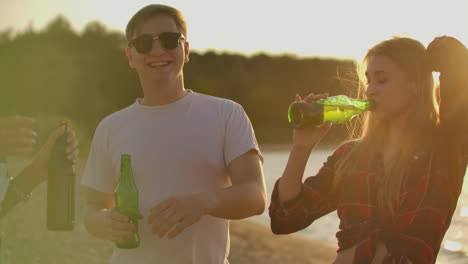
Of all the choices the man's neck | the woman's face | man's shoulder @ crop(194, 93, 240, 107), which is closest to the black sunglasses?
the man's neck

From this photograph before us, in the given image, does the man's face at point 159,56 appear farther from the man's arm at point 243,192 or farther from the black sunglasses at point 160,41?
the man's arm at point 243,192

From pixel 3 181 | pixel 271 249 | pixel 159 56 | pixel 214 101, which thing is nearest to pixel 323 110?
pixel 214 101

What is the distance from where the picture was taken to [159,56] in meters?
3.68

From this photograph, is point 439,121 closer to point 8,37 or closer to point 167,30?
point 167,30

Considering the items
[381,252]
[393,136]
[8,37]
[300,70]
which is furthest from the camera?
[300,70]

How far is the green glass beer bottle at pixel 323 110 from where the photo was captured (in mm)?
3559

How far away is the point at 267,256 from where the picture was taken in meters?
14.9

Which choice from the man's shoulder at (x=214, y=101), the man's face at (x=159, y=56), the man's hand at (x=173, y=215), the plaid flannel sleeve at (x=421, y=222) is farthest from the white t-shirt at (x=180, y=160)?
the plaid flannel sleeve at (x=421, y=222)

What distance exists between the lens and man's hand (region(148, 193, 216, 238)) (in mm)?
3092

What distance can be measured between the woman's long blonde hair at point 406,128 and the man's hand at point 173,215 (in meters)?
0.73

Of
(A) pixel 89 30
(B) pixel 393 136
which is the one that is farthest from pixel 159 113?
(A) pixel 89 30

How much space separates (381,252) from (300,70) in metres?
71.0

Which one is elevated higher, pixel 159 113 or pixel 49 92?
pixel 159 113

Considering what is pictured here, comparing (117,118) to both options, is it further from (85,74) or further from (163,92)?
(85,74)
